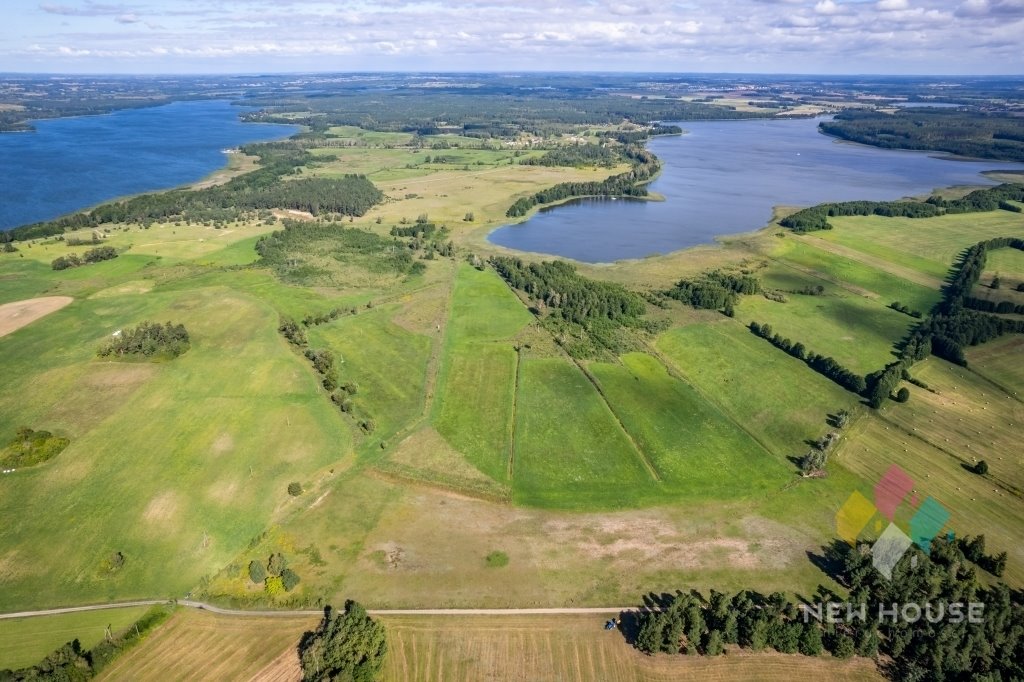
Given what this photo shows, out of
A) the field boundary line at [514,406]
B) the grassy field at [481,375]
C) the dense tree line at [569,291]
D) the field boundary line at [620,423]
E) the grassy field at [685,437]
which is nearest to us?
the grassy field at [685,437]

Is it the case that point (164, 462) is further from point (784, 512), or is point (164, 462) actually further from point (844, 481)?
point (844, 481)

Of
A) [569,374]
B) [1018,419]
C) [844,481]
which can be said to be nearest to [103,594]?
[569,374]

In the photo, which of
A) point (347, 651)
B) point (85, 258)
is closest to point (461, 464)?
point (347, 651)

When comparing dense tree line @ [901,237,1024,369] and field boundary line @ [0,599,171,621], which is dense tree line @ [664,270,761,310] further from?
field boundary line @ [0,599,171,621]

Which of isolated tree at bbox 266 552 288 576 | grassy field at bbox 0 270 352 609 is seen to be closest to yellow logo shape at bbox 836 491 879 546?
isolated tree at bbox 266 552 288 576

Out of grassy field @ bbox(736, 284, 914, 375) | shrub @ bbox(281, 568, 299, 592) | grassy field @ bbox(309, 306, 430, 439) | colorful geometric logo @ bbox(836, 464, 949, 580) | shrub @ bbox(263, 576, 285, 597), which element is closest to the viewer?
shrub @ bbox(263, 576, 285, 597)

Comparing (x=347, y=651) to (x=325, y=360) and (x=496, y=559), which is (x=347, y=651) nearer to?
(x=496, y=559)

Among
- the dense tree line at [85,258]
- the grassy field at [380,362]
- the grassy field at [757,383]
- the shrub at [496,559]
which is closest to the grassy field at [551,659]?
the shrub at [496,559]

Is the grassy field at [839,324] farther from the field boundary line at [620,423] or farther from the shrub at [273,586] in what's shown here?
the shrub at [273,586]
